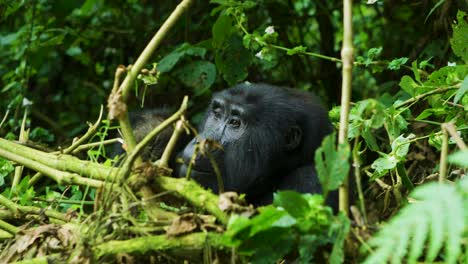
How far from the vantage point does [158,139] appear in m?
4.48

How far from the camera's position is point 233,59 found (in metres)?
4.65

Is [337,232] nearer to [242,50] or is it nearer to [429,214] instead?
[429,214]

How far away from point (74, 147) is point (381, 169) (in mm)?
1273

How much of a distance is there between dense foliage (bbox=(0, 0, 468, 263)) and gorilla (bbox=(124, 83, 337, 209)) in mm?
180

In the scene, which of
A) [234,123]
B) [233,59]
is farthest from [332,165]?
[233,59]

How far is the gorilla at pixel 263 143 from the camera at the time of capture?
366 cm

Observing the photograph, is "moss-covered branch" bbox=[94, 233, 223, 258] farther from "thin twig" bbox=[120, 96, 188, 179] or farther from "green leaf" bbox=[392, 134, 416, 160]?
"green leaf" bbox=[392, 134, 416, 160]

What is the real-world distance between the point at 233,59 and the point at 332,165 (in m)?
2.65

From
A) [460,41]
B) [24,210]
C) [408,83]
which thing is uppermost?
[460,41]

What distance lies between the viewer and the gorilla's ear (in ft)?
12.3

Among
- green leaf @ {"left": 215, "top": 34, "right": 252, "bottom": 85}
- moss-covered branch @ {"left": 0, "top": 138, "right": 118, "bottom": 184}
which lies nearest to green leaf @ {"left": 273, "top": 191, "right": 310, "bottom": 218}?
moss-covered branch @ {"left": 0, "top": 138, "right": 118, "bottom": 184}

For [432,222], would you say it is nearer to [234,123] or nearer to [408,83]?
[408,83]

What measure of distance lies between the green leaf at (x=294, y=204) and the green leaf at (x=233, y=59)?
8.54 ft

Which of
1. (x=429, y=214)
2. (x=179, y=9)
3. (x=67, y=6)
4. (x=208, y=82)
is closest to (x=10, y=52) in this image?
(x=67, y=6)
